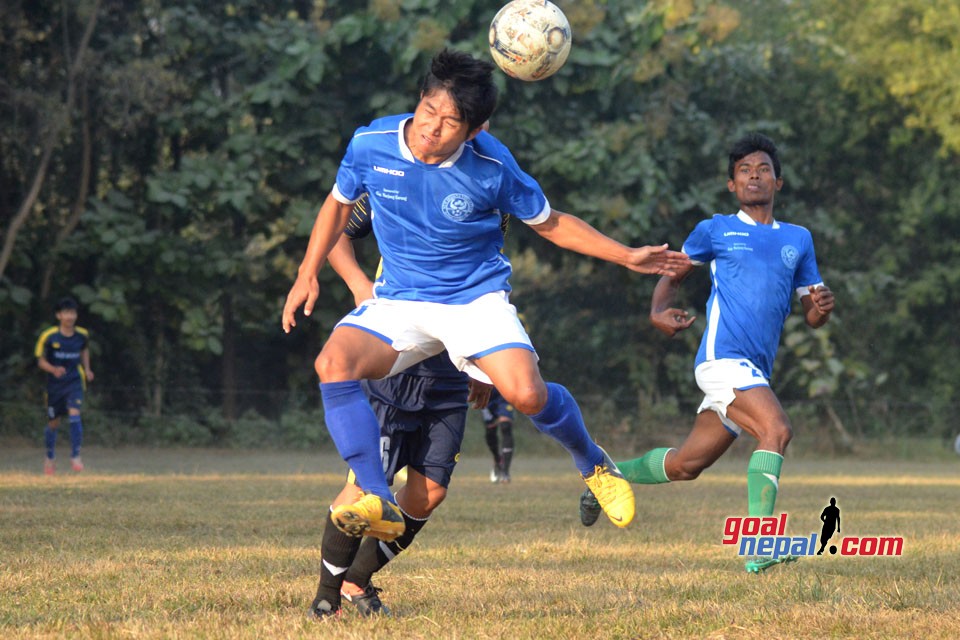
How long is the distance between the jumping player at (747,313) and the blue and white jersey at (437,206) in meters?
2.18

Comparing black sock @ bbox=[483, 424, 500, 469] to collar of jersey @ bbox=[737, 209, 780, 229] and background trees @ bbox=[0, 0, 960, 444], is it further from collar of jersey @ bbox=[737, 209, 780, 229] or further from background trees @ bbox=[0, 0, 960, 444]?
background trees @ bbox=[0, 0, 960, 444]

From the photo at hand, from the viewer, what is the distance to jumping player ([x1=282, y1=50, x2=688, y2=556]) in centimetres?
514

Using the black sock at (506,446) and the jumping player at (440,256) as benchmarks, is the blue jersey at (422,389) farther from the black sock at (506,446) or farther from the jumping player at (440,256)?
the black sock at (506,446)

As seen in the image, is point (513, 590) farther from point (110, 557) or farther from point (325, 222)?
point (110, 557)

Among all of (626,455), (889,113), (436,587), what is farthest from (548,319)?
(436,587)

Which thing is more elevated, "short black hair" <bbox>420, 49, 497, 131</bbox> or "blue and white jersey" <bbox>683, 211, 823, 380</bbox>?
"short black hair" <bbox>420, 49, 497, 131</bbox>

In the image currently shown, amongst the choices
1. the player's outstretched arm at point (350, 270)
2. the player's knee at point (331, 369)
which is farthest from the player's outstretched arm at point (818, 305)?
the player's knee at point (331, 369)

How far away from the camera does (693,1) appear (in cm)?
2225

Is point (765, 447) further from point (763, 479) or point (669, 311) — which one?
point (669, 311)

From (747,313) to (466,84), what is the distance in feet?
9.72

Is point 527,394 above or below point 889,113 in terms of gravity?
below

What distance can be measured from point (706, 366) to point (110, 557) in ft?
10.8

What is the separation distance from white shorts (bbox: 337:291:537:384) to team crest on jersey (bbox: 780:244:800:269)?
2789 mm

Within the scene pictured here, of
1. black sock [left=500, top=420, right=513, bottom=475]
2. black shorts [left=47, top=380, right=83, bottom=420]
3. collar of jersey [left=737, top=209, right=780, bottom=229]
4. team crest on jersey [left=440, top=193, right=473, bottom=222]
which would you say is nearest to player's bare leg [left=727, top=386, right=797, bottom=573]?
collar of jersey [left=737, top=209, right=780, bottom=229]
